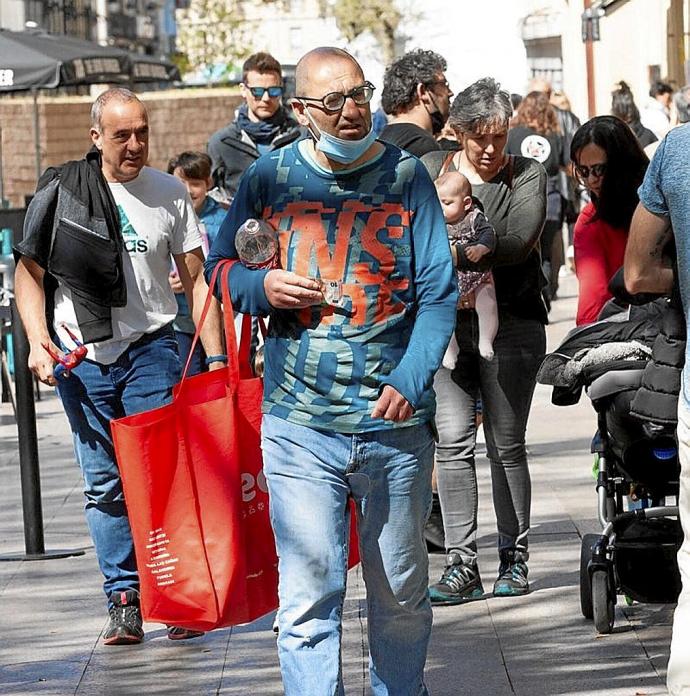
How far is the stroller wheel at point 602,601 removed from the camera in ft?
20.2

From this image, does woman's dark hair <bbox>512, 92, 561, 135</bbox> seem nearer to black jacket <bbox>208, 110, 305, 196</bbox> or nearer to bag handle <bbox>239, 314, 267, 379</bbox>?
black jacket <bbox>208, 110, 305, 196</bbox>

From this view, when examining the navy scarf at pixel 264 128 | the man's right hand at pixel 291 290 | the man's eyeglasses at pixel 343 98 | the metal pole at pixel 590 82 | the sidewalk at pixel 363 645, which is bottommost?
the sidewalk at pixel 363 645

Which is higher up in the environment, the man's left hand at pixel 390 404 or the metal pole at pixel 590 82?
the metal pole at pixel 590 82

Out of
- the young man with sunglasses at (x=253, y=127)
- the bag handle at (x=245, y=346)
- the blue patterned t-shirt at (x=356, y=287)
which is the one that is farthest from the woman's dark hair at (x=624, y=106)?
the blue patterned t-shirt at (x=356, y=287)

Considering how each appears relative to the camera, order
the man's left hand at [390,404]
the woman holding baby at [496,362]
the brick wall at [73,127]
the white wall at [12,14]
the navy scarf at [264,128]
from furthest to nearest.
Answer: the white wall at [12,14]
the brick wall at [73,127]
the navy scarf at [264,128]
the woman holding baby at [496,362]
the man's left hand at [390,404]

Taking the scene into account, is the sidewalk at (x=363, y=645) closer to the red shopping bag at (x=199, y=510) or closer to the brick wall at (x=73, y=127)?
the red shopping bag at (x=199, y=510)

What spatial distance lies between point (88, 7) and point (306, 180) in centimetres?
6775

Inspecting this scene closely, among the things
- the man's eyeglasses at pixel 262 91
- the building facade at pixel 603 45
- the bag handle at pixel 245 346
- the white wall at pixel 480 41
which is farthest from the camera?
the white wall at pixel 480 41

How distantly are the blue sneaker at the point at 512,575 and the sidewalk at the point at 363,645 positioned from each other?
0.05 m

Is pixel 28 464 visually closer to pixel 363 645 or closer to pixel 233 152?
pixel 363 645

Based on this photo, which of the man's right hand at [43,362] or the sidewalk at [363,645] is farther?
the man's right hand at [43,362]

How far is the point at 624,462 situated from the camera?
5.91 m

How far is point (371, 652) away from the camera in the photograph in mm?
4840

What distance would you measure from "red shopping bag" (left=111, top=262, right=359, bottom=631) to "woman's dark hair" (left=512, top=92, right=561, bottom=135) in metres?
11.1
